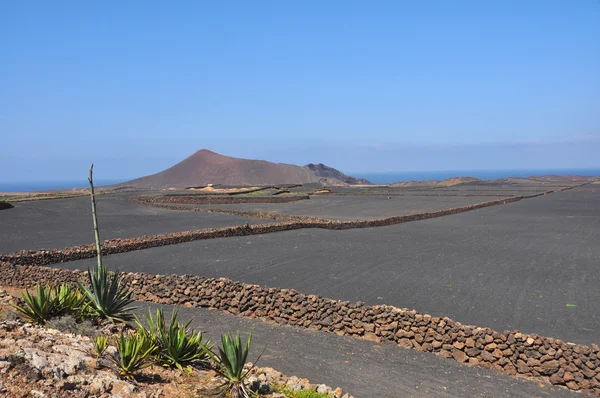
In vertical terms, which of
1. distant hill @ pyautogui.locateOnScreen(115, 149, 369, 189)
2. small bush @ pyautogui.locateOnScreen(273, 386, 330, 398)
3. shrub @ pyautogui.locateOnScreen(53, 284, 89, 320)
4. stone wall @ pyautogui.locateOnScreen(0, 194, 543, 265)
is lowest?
small bush @ pyautogui.locateOnScreen(273, 386, 330, 398)

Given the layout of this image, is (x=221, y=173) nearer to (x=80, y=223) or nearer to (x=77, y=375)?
(x=80, y=223)

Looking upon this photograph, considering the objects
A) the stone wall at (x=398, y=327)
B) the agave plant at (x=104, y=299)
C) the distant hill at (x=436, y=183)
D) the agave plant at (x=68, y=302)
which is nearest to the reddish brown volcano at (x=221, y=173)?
the distant hill at (x=436, y=183)

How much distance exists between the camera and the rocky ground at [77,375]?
5598mm

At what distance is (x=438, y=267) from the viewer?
17.8 metres

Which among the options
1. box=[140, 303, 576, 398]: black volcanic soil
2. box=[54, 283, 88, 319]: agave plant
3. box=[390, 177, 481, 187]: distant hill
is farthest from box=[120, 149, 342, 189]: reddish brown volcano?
box=[54, 283, 88, 319]: agave plant

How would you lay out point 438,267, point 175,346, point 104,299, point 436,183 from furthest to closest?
point 436,183
point 438,267
point 104,299
point 175,346

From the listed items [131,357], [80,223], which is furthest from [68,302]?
[80,223]

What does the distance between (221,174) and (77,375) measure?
447 feet

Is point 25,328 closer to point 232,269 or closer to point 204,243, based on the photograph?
point 232,269

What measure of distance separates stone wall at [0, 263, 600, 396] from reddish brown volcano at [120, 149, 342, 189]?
4574 inches

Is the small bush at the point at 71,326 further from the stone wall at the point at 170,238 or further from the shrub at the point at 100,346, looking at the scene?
the stone wall at the point at 170,238

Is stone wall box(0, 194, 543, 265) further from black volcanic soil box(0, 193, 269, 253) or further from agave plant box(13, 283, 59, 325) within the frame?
agave plant box(13, 283, 59, 325)

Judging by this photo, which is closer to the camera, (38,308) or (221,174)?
(38,308)

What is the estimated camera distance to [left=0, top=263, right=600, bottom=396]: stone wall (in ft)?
29.2
